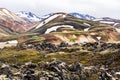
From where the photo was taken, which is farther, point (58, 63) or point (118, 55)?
point (118, 55)

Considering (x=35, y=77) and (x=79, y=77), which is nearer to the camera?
(x=35, y=77)

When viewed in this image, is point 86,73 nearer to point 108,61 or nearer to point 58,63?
point 58,63

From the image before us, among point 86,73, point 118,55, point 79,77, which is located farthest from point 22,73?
point 118,55

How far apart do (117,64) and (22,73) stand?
72.1 metres

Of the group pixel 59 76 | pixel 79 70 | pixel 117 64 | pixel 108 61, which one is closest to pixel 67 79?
pixel 59 76

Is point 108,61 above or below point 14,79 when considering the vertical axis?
below

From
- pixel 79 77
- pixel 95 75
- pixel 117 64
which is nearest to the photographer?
pixel 79 77

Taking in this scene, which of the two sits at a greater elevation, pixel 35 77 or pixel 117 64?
pixel 35 77

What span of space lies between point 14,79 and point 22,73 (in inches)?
348

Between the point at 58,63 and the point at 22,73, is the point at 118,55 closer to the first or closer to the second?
the point at 58,63

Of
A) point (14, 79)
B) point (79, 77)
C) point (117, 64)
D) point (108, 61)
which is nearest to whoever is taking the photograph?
point (14, 79)

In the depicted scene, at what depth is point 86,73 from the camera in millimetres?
138875

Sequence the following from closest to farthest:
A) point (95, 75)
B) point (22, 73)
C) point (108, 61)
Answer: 1. point (22, 73)
2. point (95, 75)
3. point (108, 61)

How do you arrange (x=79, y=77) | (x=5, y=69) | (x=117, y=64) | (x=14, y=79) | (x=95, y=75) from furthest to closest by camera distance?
1. (x=117, y=64)
2. (x=95, y=75)
3. (x=79, y=77)
4. (x=5, y=69)
5. (x=14, y=79)
